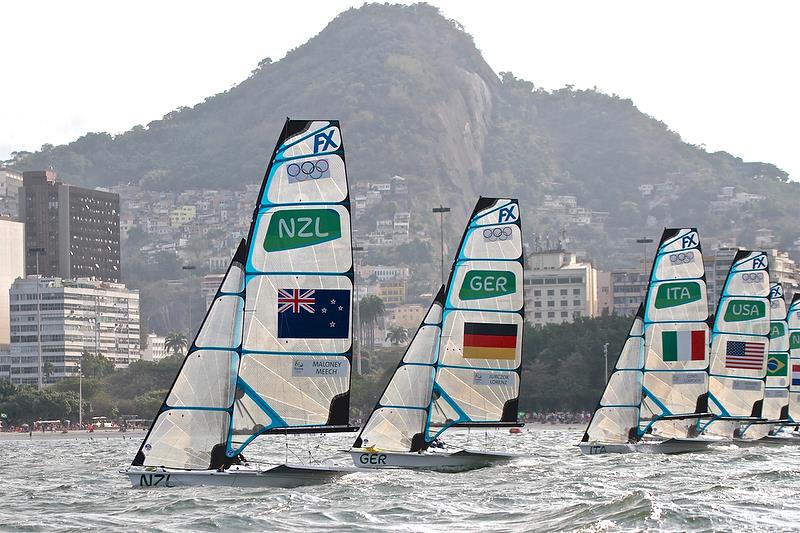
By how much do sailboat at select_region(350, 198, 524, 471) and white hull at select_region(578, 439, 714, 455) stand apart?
8879mm

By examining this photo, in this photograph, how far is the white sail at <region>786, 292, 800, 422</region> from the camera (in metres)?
92.0

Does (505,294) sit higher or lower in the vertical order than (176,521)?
higher

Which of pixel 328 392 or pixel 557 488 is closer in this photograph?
pixel 328 392

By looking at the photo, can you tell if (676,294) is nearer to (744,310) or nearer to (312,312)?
(744,310)

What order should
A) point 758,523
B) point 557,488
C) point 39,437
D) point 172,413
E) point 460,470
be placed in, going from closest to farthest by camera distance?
point 758,523 < point 172,413 < point 557,488 < point 460,470 < point 39,437

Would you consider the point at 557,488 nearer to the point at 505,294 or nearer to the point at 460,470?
the point at 460,470

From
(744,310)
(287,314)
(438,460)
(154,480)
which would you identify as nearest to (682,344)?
(744,310)

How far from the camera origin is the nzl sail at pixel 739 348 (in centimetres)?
8150

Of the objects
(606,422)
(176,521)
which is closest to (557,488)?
(176,521)

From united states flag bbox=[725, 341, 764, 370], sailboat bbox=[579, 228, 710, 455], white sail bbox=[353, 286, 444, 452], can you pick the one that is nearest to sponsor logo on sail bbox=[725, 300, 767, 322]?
united states flag bbox=[725, 341, 764, 370]

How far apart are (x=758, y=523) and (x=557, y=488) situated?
11220mm

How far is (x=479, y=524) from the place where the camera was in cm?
4153

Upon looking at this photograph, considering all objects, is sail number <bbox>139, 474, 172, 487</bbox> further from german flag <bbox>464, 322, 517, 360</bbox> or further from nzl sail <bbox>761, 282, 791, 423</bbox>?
nzl sail <bbox>761, 282, 791, 423</bbox>

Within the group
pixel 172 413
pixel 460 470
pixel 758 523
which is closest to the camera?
pixel 758 523
